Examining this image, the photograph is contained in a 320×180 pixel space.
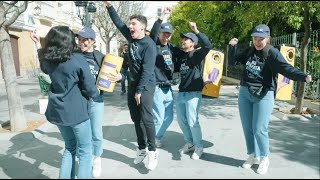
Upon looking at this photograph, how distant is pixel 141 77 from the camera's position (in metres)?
3.85

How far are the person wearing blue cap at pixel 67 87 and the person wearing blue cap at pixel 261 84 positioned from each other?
5.83 feet

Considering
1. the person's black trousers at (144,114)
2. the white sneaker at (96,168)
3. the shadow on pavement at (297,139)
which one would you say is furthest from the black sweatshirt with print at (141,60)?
the shadow on pavement at (297,139)

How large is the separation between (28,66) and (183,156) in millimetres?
18066

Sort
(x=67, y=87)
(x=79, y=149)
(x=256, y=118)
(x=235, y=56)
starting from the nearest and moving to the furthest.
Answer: (x=67, y=87)
(x=79, y=149)
(x=256, y=118)
(x=235, y=56)

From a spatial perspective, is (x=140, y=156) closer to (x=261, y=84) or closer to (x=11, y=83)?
(x=261, y=84)

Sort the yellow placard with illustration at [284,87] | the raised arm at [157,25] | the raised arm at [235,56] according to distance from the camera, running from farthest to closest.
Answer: the yellow placard with illustration at [284,87] → the raised arm at [235,56] → the raised arm at [157,25]

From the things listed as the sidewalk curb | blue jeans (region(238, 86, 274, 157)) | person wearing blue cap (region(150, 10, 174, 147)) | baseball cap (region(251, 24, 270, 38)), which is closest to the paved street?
the sidewalk curb

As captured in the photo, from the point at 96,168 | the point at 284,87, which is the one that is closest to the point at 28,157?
the point at 96,168

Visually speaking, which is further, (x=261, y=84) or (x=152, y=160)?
(x=152, y=160)

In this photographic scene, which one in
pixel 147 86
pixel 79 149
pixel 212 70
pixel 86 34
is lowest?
pixel 79 149

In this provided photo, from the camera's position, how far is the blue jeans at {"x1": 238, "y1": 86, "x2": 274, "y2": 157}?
3875 mm

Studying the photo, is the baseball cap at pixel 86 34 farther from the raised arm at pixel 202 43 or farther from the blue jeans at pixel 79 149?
the raised arm at pixel 202 43

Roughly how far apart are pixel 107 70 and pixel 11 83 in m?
2.87

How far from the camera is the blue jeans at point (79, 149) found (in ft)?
10.9
